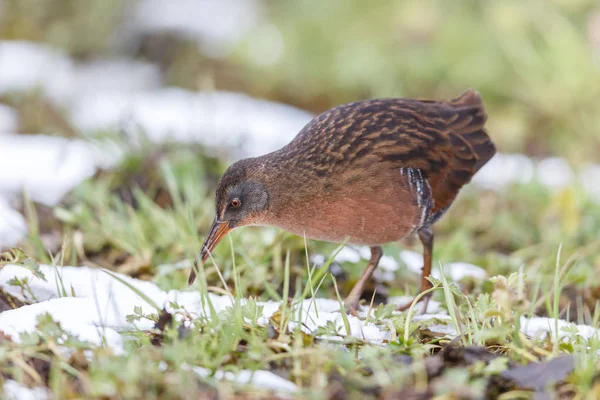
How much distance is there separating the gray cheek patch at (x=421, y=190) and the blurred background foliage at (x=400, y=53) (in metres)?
2.79

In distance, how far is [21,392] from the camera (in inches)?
93.8

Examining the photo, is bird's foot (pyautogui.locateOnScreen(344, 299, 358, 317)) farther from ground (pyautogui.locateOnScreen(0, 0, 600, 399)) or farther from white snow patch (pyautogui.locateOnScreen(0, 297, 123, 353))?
white snow patch (pyautogui.locateOnScreen(0, 297, 123, 353))

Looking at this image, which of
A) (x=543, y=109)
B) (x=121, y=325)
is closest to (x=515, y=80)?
(x=543, y=109)

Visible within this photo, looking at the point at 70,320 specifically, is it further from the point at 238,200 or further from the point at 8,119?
the point at 8,119

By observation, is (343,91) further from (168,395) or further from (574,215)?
(168,395)

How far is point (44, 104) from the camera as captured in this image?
254 inches

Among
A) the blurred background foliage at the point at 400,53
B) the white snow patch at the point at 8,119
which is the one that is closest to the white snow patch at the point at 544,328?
the blurred background foliage at the point at 400,53

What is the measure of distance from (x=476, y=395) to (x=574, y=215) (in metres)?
3.05

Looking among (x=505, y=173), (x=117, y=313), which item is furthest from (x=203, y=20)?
(x=117, y=313)

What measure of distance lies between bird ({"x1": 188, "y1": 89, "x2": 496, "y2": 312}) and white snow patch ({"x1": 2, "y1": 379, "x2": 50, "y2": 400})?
127 centimetres

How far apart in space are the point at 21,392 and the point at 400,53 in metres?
6.10

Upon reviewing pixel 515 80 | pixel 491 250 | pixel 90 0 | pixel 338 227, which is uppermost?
pixel 90 0

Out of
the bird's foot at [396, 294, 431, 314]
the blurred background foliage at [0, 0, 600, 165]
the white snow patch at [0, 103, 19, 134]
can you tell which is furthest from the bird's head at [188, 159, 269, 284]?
the blurred background foliage at [0, 0, 600, 165]

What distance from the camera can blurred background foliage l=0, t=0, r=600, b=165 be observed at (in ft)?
23.0
